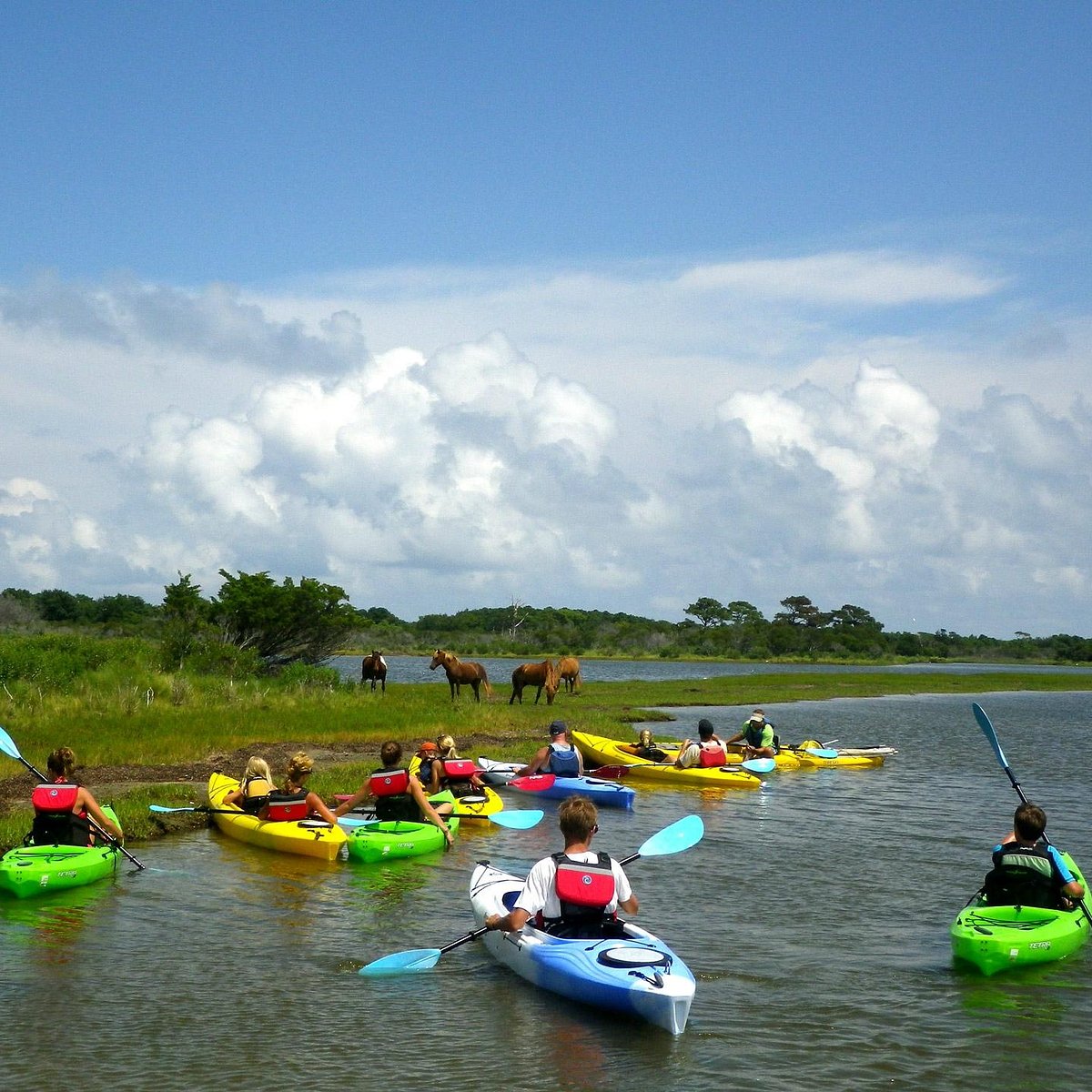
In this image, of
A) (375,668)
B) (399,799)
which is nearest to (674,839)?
(399,799)

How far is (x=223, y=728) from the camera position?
22.0m

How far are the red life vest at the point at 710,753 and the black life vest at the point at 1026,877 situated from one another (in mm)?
10727

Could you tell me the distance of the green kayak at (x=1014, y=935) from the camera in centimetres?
878

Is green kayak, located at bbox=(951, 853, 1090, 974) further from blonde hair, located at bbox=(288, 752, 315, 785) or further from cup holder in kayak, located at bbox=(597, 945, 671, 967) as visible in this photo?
blonde hair, located at bbox=(288, 752, 315, 785)

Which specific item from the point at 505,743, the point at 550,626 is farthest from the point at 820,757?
the point at 550,626

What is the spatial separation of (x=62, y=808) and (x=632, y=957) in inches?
250

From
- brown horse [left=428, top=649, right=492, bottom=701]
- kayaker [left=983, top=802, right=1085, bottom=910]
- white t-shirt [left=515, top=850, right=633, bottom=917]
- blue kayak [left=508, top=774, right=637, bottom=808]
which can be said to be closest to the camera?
white t-shirt [left=515, top=850, right=633, bottom=917]

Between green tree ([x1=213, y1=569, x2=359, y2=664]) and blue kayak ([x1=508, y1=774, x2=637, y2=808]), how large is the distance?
16461mm

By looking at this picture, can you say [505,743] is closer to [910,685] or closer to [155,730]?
[155,730]

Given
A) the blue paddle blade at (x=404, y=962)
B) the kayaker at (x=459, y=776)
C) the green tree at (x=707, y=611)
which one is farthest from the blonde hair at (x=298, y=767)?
the green tree at (x=707, y=611)

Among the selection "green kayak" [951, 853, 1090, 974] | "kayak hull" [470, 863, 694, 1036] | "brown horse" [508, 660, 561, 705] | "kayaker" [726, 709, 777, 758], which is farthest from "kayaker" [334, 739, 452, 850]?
"brown horse" [508, 660, 561, 705]

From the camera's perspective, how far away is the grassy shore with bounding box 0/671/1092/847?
16.2 m

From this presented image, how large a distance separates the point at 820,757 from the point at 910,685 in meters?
36.0

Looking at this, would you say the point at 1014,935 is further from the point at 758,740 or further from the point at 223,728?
the point at 223,728
